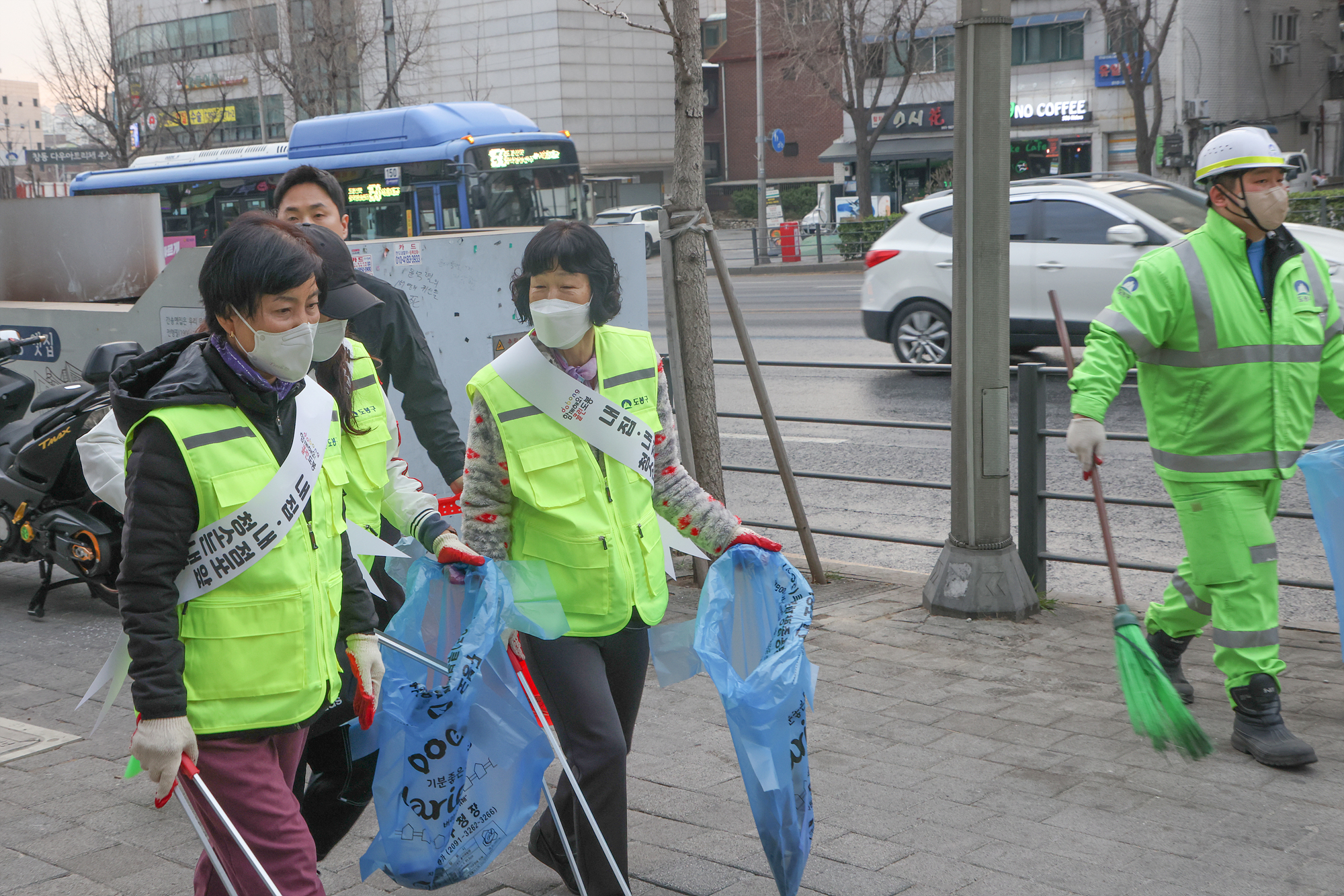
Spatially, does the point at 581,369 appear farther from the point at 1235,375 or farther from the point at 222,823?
the point at 1235,375

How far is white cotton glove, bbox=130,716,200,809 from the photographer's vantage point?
85.7 inches

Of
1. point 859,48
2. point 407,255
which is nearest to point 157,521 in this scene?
point 407,255

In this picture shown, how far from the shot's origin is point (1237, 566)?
3980mm

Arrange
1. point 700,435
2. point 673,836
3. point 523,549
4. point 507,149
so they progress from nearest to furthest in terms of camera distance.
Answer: point 523,549 → point 673,836 → point 700,435 → point 507,149

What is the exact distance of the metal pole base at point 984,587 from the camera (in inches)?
220

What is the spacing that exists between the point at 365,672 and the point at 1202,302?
283cm

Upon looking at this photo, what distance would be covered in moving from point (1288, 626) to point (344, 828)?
13.6 ft

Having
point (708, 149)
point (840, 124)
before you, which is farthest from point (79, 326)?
point (708, 149)

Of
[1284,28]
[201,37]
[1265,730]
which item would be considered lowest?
[1265,730]

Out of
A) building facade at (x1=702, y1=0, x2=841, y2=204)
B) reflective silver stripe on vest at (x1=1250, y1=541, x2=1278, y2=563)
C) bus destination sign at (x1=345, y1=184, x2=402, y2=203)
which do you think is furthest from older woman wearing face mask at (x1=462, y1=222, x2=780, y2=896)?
building facade at (x1=702, y1=0, x2=841, y2=204)

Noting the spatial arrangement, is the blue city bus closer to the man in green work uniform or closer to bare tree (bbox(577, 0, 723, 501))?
bare tree (bbox(577, 0, 723, 501))

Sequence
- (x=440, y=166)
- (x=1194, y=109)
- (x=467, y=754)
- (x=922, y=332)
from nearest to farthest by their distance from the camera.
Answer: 1. (x=467, y=754)
2. (x=922, y=332)
3. (x=440, y=166)
4. (x=1194, y=109)

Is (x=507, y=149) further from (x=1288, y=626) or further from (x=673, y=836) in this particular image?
(x=673, y=836)

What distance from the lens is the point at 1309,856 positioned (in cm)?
328
